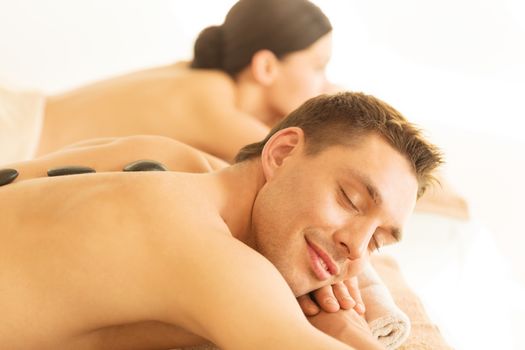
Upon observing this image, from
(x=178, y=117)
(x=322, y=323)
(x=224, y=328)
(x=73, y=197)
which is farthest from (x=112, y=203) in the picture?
(x=178, y=117)

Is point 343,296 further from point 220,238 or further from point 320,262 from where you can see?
point 220,238

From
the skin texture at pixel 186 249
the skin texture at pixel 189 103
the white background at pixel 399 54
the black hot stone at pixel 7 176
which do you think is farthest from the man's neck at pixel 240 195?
the white background at pixel 399 54

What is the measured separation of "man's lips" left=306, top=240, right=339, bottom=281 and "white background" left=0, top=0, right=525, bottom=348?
77.2 inches

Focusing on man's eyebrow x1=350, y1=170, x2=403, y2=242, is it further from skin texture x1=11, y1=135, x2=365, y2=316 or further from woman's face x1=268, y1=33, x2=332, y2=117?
woman's face x1=268, y1=33, x2=332, y2=117

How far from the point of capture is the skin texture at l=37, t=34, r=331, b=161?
200 cm

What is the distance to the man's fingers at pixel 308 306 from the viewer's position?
1.20 meters

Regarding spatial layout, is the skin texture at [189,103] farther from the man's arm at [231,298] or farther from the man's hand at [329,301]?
the man's arm at [231,298]

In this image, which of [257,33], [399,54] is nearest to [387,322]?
[257,33]

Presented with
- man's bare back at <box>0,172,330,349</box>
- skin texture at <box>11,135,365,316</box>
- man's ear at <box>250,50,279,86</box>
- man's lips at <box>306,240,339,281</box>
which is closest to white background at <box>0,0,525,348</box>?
man's ear at <box>250,50,279,86</box>

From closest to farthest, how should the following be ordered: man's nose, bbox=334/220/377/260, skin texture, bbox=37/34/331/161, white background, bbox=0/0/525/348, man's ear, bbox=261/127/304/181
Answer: man's nose, bbox=334/220/377/260
man's ear, bbox=261/127/304/181
skin texture, bbox=37/34/331/161
white background, bbox=0/0/525/348

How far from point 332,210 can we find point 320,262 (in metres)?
0.08

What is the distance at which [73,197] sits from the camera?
959mm

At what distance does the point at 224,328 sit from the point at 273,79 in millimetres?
1447

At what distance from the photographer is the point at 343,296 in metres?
1.22
